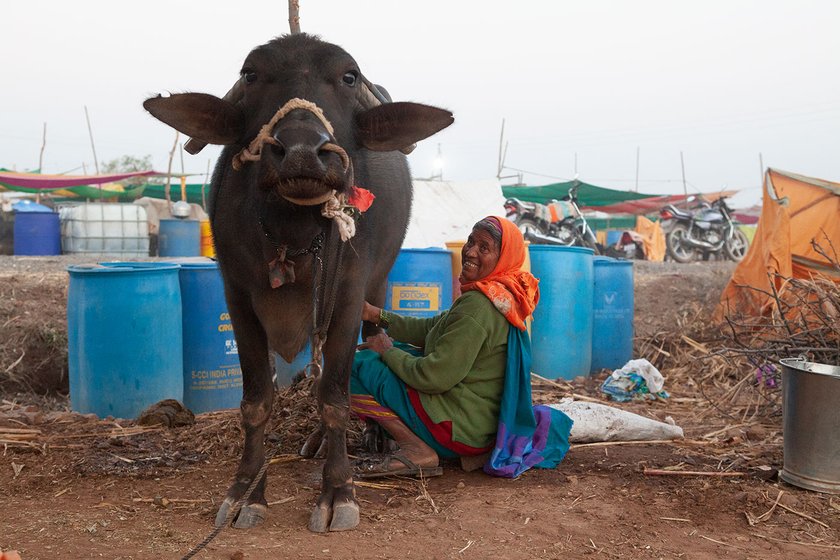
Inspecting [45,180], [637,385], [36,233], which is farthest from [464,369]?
[45,180]

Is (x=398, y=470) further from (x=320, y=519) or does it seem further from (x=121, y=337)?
(x=121, y=337)

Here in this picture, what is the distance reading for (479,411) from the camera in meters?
3.62

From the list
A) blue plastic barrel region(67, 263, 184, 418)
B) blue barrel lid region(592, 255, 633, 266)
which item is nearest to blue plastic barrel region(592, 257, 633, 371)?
blue barrel lid region(592, 255, 633, 266)

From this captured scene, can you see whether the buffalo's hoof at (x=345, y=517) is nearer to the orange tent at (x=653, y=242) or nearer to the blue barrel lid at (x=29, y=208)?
the blue barrel lid at (x=29, y=208)

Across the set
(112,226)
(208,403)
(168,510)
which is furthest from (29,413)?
(112,226)

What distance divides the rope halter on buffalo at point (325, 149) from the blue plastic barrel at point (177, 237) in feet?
39.1

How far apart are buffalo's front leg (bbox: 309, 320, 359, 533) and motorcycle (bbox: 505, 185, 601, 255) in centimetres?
1236

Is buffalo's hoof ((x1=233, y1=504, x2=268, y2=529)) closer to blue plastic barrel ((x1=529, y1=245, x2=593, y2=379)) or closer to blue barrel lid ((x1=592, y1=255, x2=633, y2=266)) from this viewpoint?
blue plastic barrel ((x1=529, y1=245, x2=593, y2=379))

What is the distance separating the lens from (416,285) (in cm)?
594

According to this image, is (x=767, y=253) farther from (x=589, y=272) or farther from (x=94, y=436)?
(x=94, y=436)

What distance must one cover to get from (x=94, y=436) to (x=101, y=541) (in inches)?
67.0

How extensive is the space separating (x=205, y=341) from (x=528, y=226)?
1065 centimetres

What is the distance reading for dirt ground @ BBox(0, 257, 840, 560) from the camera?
273 cm

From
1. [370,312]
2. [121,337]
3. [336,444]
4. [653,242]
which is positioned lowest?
[336,444]
